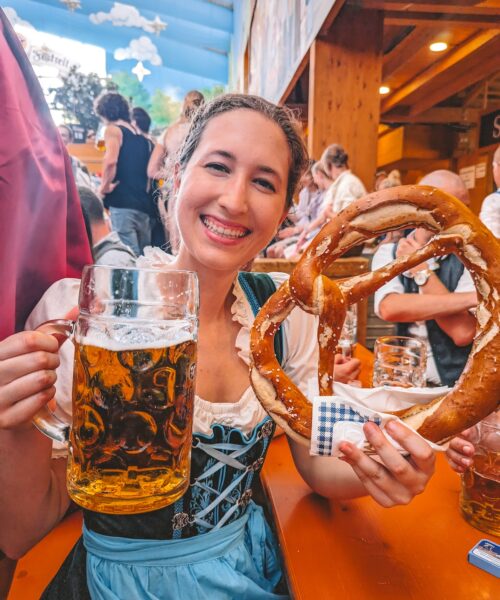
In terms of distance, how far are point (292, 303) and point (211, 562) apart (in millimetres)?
679

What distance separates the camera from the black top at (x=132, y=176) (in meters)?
4.28

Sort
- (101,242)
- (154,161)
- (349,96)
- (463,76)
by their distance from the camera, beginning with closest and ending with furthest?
(101,242)
(154,161)
(349,96)
(463,76)

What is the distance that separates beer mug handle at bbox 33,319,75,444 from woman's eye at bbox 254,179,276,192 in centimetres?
67

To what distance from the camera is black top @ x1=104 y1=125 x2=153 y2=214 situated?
428 cm

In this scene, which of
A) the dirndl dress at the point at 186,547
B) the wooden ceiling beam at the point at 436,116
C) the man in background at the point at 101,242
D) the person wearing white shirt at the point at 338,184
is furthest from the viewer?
the wooden ceiling beam at the point at 436,116

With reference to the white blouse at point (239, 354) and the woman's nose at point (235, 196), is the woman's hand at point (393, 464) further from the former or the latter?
the woman's nose at point (235, 196)

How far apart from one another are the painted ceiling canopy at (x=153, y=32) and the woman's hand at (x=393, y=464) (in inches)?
416

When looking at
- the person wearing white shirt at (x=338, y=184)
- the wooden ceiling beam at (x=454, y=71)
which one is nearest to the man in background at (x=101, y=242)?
the person wearing white shirt at (x=338, y=184)

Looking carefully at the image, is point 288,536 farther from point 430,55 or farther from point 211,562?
point 430,55

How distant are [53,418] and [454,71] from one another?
8.43 metres

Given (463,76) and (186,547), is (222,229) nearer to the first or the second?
(186,547)

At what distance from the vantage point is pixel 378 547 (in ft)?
3.18

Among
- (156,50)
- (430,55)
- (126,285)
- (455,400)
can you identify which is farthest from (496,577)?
(156,50)

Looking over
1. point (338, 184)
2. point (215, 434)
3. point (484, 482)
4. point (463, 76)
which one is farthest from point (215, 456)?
point (463, 76)
